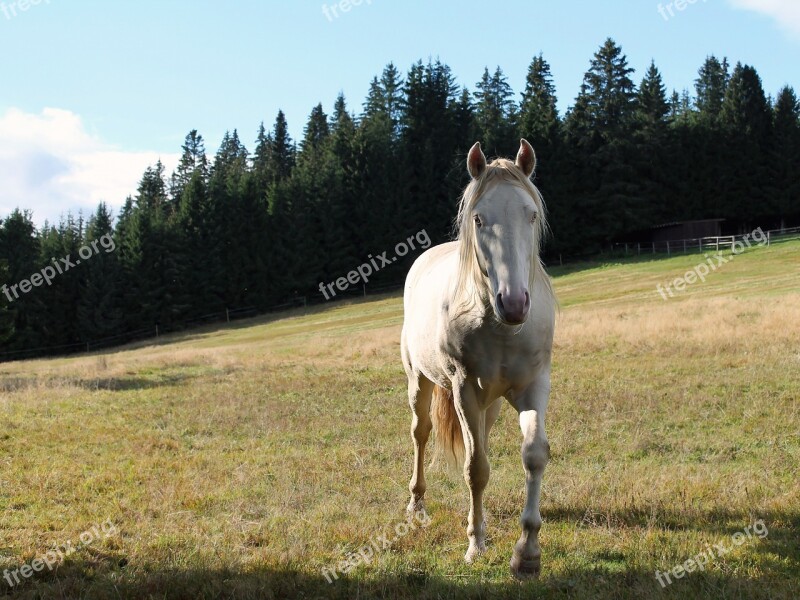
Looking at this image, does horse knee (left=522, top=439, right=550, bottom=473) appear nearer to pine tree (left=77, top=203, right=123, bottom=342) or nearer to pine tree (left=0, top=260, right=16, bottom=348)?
pine tree (left=0, top=260, right=16, bottom=348)

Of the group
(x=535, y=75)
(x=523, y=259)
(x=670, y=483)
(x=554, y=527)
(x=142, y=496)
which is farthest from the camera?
(x=535, y=75)

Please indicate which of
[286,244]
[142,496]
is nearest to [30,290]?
[286,244]

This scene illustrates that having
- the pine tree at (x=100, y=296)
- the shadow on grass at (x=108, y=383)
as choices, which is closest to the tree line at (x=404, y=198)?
the pine tree at (x=100, y=296)

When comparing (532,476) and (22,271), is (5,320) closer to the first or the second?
(22,271)

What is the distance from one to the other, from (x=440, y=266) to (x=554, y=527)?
2564mm

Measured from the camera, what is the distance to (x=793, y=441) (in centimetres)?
762

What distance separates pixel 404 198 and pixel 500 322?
57.8 m

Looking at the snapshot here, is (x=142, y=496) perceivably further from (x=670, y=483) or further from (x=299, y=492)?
(x=670, y=483)

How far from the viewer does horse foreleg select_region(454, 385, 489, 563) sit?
518cm

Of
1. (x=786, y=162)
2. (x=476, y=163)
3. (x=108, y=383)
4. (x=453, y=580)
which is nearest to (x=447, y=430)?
(x=453, y=580)

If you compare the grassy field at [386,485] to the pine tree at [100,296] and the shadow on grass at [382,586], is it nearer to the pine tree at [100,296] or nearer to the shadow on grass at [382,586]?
the shadow on grass at [382,586]

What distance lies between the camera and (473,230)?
4742 millimetres

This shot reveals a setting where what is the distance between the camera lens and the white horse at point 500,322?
4.38m

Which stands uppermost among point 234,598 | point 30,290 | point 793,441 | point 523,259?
point 30,290
